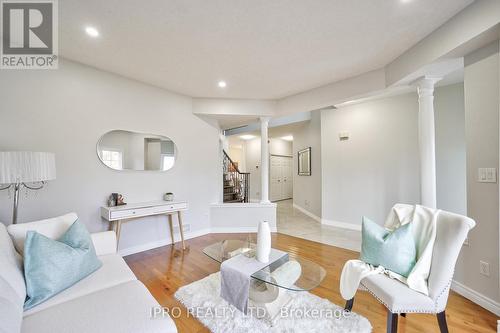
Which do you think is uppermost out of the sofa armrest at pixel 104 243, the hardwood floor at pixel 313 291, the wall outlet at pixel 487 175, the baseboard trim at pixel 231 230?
the wall outlet at pixel 487 175

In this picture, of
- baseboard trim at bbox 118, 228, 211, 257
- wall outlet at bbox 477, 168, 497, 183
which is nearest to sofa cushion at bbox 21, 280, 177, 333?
baseboard trim at bbox 118, 228, 211, 257

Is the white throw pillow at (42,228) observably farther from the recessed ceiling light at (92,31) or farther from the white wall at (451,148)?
the white wall at (451,148)

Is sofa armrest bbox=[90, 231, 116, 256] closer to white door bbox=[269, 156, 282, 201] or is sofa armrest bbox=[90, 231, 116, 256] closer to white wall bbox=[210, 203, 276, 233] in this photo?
white wall bbox=[210, 203, 276, 233]

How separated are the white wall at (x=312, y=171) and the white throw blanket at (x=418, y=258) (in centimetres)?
316

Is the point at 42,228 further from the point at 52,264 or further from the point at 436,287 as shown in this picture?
the point at 436,287

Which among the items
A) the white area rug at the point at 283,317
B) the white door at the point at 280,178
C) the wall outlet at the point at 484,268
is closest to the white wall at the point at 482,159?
the wall outlet at the point at 484,268

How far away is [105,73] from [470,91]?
4.22 m

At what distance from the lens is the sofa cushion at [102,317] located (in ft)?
3.50

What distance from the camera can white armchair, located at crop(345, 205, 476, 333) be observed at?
132 centimetres

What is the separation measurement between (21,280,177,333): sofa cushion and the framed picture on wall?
16.2 ft

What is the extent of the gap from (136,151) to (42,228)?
1697 millimetres

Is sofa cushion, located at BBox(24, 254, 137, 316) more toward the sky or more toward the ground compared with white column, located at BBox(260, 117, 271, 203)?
more toward the ground

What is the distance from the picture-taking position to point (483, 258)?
1889mm

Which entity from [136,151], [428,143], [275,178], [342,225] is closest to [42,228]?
[136,151]
